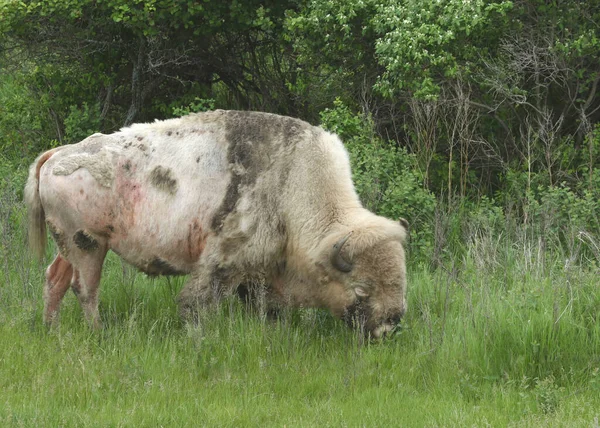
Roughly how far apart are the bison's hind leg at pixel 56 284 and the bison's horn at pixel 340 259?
2.36 metres

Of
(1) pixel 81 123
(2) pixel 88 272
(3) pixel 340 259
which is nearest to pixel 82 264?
(2) pixel 88 272

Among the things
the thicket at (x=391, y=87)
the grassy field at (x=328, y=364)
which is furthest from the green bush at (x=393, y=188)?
the grassy field at (x=328, y=364)

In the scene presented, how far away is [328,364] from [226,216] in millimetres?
1569

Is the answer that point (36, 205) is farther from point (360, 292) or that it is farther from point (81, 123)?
point (81, 123)

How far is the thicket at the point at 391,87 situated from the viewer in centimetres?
987

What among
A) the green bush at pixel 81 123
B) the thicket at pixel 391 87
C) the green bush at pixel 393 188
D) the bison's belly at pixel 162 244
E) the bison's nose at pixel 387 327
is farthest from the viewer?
the green bush at pixel 81 123

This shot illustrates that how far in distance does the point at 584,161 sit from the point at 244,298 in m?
4.90

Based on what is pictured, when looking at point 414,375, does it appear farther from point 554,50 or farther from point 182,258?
point 554,50

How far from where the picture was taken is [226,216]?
761 cm

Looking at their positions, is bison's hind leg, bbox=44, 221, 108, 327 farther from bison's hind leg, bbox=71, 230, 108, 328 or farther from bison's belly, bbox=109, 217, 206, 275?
bison's belly, bbox=109, 217, 206, 275

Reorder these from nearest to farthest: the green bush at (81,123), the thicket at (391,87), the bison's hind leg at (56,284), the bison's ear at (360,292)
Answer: the bison's ear at (360,292) < the bison's hind leg at (56,284) < the thicket at (391,87) < the green bush at (81,123)

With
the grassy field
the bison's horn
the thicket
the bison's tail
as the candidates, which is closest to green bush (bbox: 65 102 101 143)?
the thicket

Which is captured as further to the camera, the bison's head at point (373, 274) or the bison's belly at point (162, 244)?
the bison's belly at point (162, 244)

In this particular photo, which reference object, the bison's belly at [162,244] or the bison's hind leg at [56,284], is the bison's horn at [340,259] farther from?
the bison's hind leg at [56,284]
